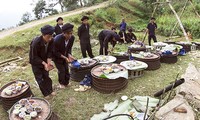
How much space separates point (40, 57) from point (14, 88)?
1103mm

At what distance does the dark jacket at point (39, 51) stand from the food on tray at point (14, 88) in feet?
2.76

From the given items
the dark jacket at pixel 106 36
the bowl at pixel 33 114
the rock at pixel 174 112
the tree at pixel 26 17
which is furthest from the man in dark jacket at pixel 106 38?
the tree at pixel 26 17

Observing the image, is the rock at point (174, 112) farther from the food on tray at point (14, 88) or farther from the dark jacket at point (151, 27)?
the dark jacket at point (151, 27)

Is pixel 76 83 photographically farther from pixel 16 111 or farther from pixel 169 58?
pixel 169 58

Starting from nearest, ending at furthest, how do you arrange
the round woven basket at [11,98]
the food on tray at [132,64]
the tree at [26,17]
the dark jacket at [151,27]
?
the round woven basket at [11,98]
the food on tray at [132,64]
the dark jacket at [151,27]
the tree at [26,17]

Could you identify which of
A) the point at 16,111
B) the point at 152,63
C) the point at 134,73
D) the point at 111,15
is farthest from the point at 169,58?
the point at 111,15

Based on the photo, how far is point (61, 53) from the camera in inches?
214

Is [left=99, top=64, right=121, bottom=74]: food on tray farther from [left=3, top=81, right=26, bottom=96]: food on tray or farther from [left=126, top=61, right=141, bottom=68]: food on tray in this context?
[left=3, top=81, right=26, bottom=96]: food on tray

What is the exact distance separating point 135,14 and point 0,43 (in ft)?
52.7

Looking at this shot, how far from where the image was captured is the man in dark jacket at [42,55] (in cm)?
451

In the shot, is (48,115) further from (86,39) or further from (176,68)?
(176,68)

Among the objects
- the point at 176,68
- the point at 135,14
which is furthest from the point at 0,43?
the point at 135,14

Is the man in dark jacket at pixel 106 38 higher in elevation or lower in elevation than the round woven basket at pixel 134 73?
higher

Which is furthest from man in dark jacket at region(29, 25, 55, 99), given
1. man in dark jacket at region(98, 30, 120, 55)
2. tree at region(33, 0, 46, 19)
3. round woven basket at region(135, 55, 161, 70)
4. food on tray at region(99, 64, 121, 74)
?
tree at region(33, 0, 46, 19)
